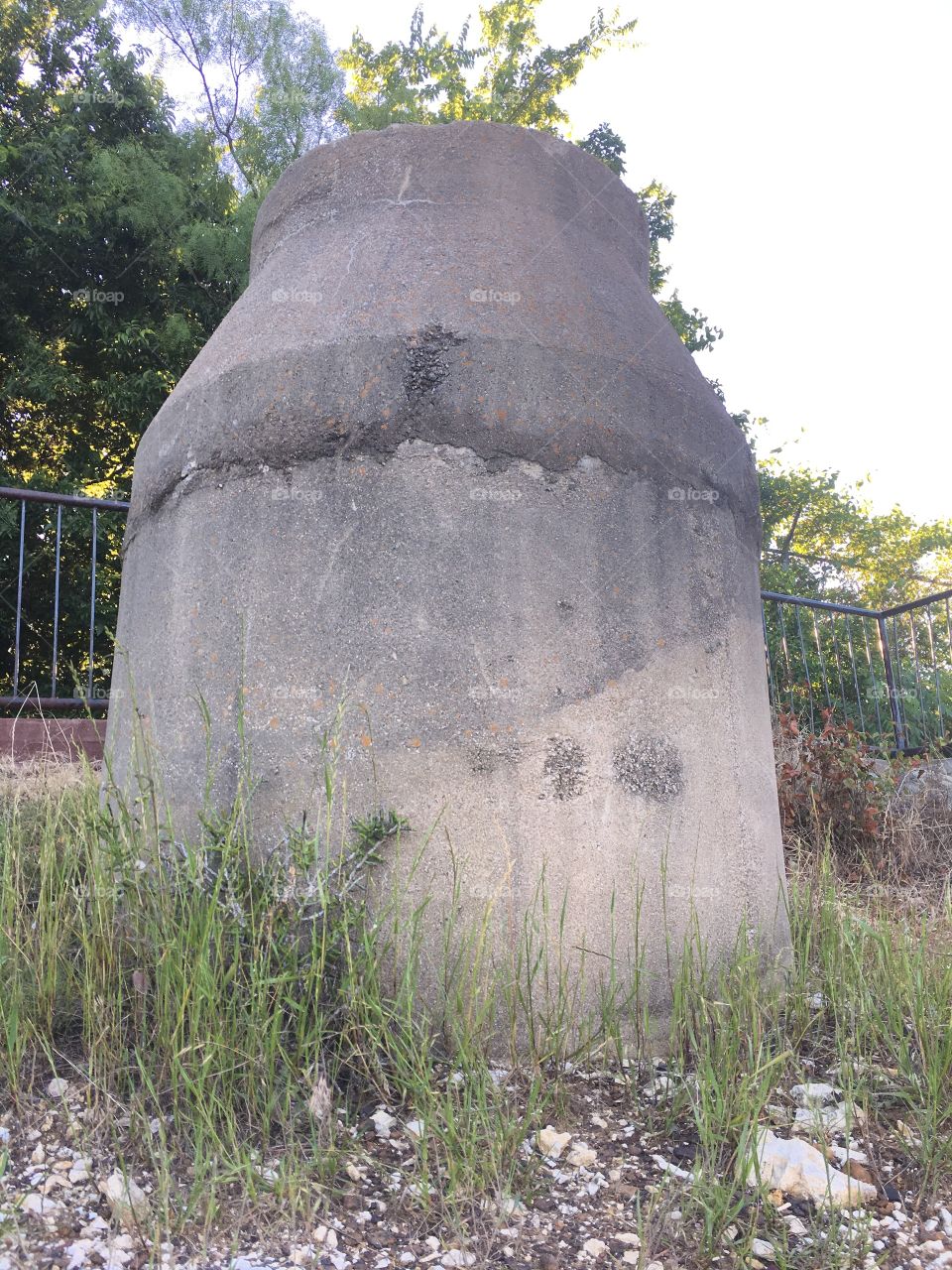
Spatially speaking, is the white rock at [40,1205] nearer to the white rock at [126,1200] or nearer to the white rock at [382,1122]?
the white rock at [126,1200]

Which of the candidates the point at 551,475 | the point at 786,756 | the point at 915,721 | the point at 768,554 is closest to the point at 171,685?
the point at 551,475

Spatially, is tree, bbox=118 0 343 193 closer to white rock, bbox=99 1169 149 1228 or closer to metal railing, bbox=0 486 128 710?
metal railing, bbox=0 486 128 710

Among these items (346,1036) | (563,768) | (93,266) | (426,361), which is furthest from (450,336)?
(93,266)

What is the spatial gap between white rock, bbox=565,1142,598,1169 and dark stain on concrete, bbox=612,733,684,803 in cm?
74

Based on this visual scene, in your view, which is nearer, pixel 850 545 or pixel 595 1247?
pixel 595 1247

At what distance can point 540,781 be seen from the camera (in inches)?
86.2

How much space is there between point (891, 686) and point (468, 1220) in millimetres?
6382

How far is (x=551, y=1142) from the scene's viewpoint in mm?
1812

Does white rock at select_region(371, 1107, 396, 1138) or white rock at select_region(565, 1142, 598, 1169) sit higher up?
white rock at select_region(371, 1107, 396, 1138)

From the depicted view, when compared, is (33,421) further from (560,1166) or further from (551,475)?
(560,1166)

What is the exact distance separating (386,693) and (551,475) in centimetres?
63

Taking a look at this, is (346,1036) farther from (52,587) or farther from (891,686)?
(52,587)

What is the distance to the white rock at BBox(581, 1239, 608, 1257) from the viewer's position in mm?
1537

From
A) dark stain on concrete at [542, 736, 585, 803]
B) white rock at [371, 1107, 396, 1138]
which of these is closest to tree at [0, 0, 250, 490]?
dark stain on concrete at [542, 736, 585, 803]
